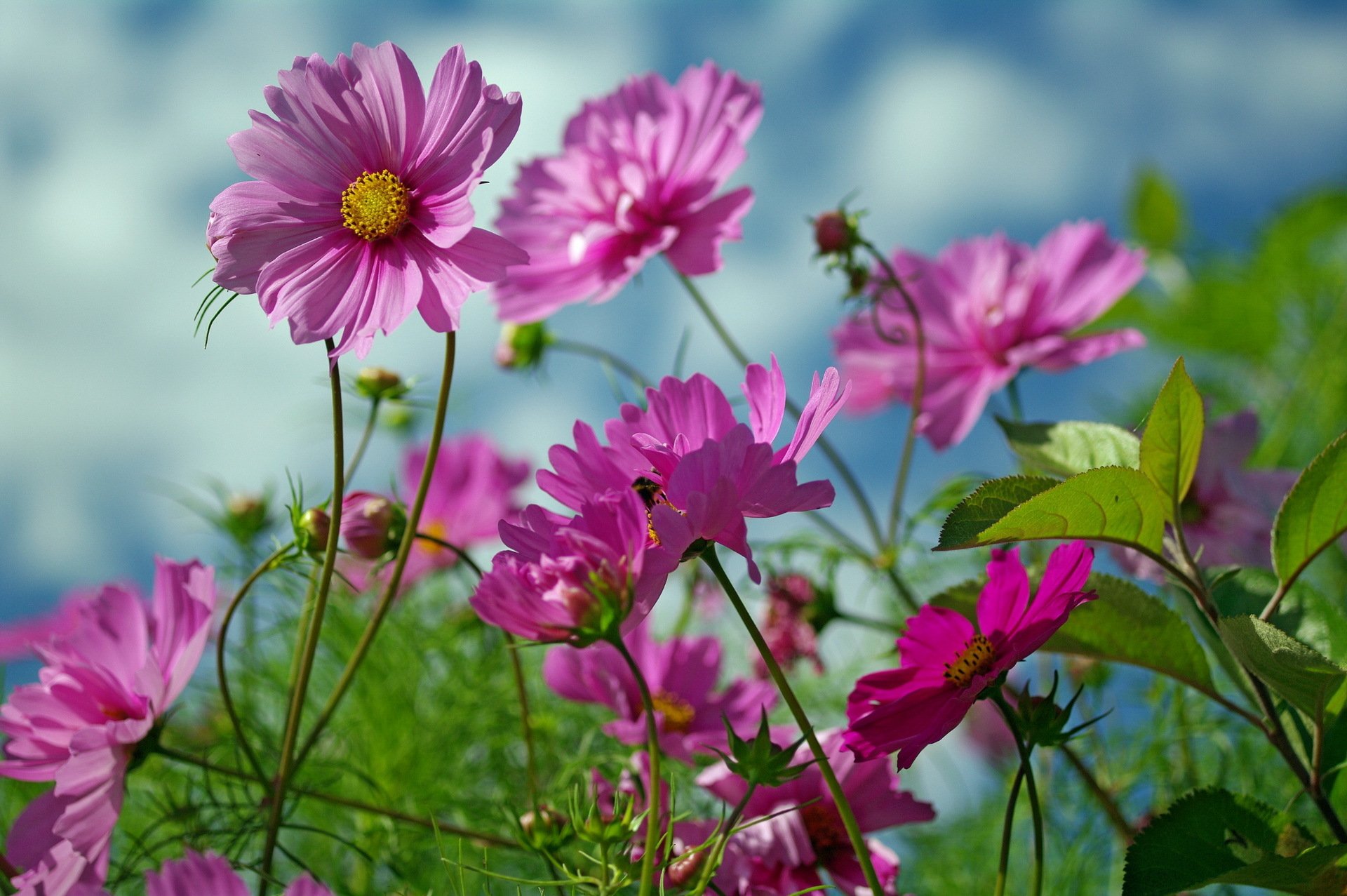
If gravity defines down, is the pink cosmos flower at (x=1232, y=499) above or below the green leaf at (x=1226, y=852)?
above

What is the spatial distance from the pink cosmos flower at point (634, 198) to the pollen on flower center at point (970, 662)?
0.25 meters

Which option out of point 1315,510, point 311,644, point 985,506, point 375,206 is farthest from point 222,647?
point 1315,510

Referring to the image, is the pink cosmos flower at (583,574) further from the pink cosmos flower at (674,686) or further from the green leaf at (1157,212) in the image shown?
the green leaf at (1157,212)

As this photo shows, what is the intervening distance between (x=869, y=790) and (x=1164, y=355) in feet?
5.59

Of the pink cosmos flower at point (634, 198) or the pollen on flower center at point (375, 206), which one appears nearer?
the pollen on flower center at point (375, 206)

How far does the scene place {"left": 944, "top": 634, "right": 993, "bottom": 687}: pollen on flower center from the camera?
0.38 metres

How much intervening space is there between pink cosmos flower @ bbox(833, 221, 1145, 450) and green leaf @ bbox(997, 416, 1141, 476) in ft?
0.53

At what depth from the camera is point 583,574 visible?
33 cm

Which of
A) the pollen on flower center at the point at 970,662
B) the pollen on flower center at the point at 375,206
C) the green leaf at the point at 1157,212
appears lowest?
the pollen on flower center at the point at 970,662

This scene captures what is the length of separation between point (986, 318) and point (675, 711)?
11.6 inches

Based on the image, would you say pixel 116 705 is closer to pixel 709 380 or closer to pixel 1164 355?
pixel 709 380

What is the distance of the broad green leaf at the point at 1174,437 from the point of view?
14.4 inches

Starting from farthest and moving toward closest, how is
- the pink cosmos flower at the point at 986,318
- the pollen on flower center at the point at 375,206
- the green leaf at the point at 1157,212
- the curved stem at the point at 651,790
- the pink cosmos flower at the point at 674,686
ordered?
the green leaf at the point at 1157,212
the pink cosmos flower at the point at 986,318
the pink cosmos flower at the point at 674,686
the pollen on flower center at the point at 375,206
the curved stem at the point at 651,790

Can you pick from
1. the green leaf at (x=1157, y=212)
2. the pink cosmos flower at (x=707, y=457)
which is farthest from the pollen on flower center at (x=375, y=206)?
the green leaf at (x=1157, y=212)
